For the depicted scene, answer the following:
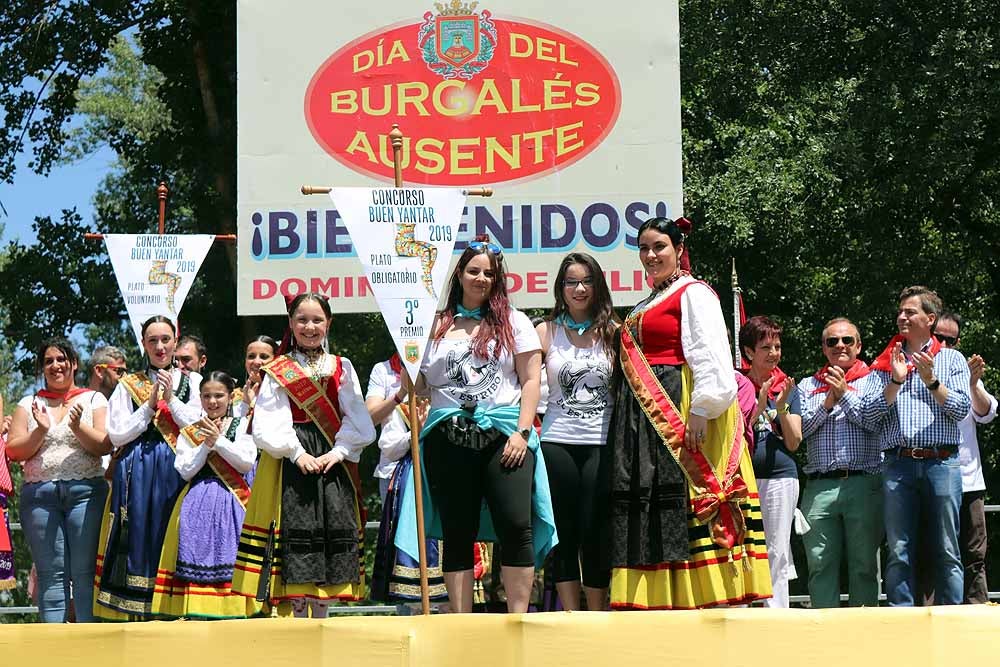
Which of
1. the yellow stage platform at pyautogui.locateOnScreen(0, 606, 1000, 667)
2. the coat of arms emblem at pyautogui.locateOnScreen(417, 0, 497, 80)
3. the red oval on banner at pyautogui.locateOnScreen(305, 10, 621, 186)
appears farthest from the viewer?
the coat of arms emblem at pyautogui.locateOnScreen(417, 0, 497, 80)

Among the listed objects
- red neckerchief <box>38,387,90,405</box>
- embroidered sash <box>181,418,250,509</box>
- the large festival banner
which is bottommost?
embroidered sash <box>181,418,250,509</box>

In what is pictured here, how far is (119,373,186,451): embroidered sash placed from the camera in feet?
22.5

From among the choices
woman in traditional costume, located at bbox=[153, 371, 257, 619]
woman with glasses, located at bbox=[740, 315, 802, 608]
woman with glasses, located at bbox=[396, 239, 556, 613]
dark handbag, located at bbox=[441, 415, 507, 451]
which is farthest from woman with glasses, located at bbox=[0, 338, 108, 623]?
woman with glasses, located at bbox=[740, 315, 802, 608]

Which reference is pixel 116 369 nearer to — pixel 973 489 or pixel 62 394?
pixel 62 394

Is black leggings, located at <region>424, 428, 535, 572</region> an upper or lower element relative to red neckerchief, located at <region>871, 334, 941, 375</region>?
lower

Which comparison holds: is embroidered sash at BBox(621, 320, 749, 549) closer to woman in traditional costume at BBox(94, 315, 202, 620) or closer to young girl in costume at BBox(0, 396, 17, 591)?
woman in traditional costume at BBox(94, 315, 202, 620)

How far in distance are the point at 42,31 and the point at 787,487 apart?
13.1 m

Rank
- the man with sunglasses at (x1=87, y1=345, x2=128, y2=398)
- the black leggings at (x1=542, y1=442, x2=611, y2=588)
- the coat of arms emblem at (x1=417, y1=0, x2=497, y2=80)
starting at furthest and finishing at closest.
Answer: the coat of arms emblem at (x1=417, y1=0, x2=497, y2=80)
the man with sunglasses at (x1=87, y1=345, x2=128, y2=398)
the black leggings at (x1=542, y1=442, x2=611, y2=588)

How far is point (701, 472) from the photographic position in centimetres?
532

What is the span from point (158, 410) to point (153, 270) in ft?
4.17

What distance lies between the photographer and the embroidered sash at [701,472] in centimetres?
530

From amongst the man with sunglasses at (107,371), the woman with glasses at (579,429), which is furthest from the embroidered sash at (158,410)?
the woman with glasses at (579,429)

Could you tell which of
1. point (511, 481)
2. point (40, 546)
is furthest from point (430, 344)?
point (40, 546)

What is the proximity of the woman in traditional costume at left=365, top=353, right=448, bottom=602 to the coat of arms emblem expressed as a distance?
2580 mm
